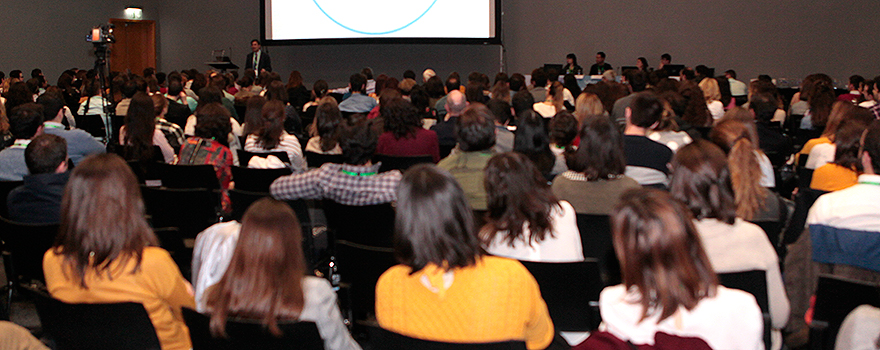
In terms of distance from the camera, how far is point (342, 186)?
3461mm

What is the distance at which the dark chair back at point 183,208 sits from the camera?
3.76m

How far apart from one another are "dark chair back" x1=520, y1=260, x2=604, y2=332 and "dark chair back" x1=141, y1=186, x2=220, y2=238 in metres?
2.11

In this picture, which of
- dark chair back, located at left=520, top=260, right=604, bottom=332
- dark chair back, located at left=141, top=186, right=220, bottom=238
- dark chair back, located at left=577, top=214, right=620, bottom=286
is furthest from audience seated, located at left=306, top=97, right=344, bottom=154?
dark chair back, located at left=520, top=260, right=604, bottom=332

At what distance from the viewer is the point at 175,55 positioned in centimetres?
1641

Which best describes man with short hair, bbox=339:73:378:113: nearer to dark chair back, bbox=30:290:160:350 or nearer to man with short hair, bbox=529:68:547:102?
man with short hair, bbox=529:68:547:102

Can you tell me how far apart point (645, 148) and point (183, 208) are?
2647 millimetres

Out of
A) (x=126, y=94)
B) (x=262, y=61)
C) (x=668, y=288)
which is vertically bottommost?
(x=668, y=288)

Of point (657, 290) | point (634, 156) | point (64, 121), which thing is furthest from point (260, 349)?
point (64, 121)

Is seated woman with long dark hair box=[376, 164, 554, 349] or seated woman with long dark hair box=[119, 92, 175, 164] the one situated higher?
seated woman with long dark hair box=[119, 92, 175, 164]

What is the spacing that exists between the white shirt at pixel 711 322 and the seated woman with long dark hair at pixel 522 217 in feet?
2.94

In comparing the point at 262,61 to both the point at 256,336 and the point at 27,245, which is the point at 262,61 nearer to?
the point at 27,245

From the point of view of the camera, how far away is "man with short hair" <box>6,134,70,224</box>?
3268mm

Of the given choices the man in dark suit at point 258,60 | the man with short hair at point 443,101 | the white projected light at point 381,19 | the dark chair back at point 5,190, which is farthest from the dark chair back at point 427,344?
the man in dark suit at point 258,60

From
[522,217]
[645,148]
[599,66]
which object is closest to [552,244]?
[522,217]
